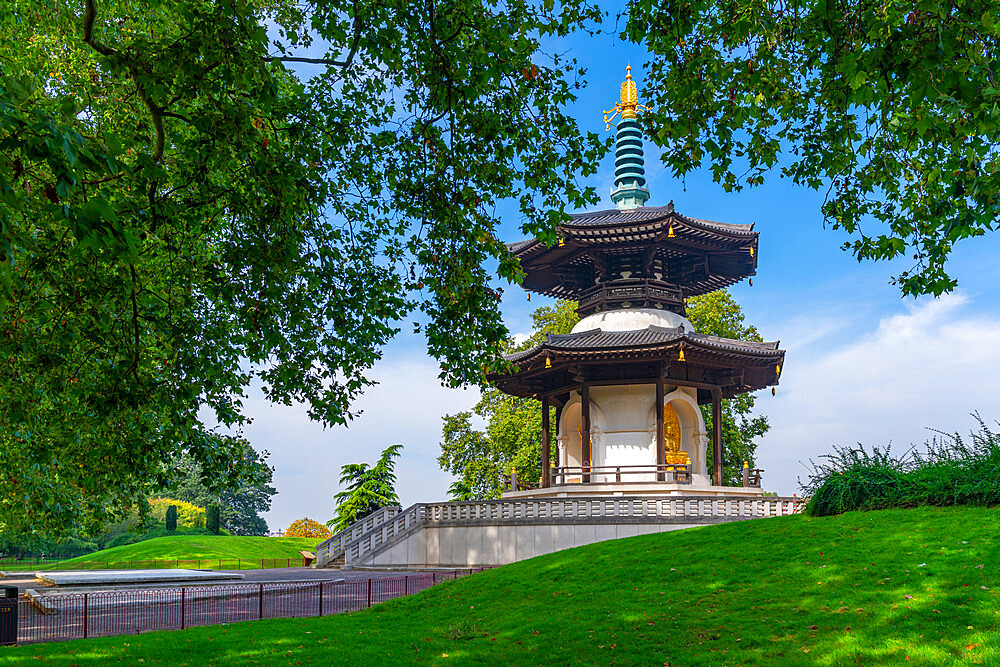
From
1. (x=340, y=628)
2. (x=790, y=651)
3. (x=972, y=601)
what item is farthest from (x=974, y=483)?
(x=340, y=628)

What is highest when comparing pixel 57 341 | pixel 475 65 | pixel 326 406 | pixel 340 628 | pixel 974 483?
pixel 475 65

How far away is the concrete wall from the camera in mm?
28031

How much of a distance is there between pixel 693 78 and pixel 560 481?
23.7m

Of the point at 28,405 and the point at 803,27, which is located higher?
the point at 803,27

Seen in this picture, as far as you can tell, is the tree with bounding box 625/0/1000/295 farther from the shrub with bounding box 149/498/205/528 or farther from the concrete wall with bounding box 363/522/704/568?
the shrub with bounding box 149/498/205/528

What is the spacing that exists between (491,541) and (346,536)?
7359 mm

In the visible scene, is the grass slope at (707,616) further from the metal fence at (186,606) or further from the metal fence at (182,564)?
the metal fence at (182,564)

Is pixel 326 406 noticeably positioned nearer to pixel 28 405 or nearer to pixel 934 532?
pixel 28 405

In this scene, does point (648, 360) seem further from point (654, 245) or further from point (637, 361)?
point (654, 245)

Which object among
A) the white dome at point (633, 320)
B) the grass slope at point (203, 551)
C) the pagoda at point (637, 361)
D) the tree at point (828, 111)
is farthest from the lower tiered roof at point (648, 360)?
the grass slope at point (203, 551)

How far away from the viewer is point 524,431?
40.8 metres

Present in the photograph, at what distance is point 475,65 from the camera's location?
9398 millimetres

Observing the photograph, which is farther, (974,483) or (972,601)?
(974,483)

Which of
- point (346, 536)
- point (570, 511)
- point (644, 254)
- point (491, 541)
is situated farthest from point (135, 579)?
point (644, 254)
